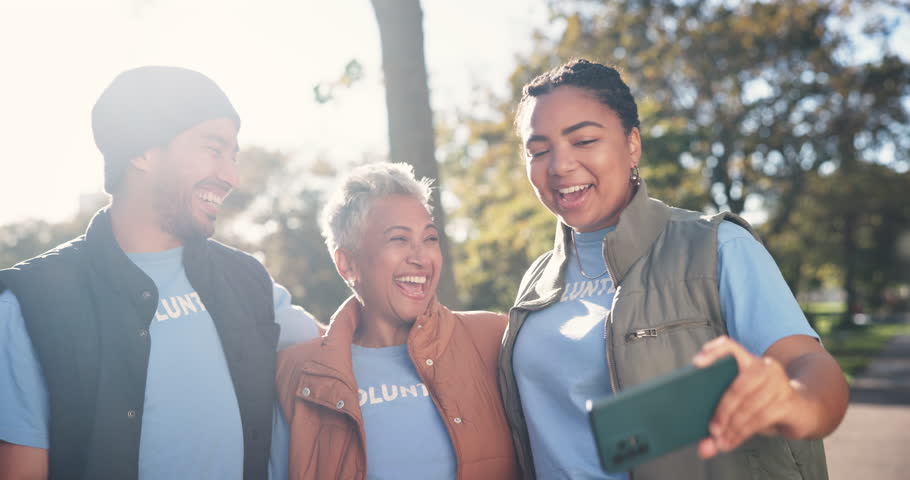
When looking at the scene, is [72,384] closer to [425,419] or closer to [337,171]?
[425,419]

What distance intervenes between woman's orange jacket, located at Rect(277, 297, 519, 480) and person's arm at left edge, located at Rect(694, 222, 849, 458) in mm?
1257

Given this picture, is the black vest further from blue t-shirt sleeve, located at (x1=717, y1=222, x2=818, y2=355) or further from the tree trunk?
blue t-shirt sleeve, located at (x1=717, y1=222, x2=818, y2=355)

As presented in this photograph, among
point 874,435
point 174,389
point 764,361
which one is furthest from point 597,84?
point 874,435

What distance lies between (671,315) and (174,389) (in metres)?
1.98

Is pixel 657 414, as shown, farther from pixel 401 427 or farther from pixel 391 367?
pixel 391 367

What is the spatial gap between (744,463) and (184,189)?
2.50 metres

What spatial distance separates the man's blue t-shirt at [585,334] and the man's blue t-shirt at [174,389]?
1201 millimetres

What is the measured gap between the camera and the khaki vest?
233 centimetres

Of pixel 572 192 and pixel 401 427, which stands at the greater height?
pixel 572 192

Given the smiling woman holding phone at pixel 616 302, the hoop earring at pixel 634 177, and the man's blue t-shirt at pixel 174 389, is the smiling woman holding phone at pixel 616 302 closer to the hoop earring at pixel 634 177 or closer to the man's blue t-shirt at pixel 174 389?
the hoop earring at pixel 634 177

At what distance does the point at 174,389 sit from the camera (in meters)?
2.90

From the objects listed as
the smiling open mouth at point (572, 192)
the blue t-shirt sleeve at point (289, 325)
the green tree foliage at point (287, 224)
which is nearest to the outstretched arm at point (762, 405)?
the smiling open mouth at point (572, 192)

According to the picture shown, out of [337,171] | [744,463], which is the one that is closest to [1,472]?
[744,463]

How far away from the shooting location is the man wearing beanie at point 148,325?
8.63 feet
